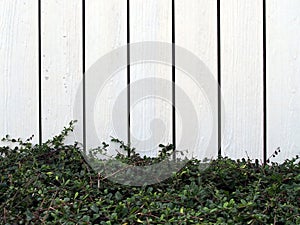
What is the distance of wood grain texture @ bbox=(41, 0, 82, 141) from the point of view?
7.29 ft

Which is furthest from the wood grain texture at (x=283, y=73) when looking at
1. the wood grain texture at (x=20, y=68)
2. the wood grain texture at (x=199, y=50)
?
the wood grain texture at (x=20, y=68)

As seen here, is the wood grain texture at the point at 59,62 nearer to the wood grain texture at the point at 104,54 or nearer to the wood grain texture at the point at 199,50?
the wood grain texture at the point at 104,54

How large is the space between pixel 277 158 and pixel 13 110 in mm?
1073

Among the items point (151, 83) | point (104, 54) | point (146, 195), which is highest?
point (104, 54)

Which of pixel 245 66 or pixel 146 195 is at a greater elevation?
pixel 245 66

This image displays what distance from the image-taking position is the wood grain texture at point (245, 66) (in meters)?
2.19

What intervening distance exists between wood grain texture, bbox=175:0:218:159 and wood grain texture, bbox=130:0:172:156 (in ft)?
0.14

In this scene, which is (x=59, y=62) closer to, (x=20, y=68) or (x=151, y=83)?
(x=20, y=68)

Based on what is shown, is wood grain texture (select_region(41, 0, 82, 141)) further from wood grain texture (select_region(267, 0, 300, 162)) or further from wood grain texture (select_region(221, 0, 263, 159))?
wood grain texture (select_region(267, 0, 300, 162))

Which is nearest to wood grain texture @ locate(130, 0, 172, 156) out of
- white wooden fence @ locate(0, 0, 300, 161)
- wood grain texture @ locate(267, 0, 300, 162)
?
white wooden fence @ locate(0, 0, 300, 161)

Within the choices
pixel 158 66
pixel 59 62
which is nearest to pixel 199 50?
pixel 158 66

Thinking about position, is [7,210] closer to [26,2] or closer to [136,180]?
[136,180]

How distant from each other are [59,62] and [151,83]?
379 mm

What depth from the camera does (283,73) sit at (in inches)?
85.9
